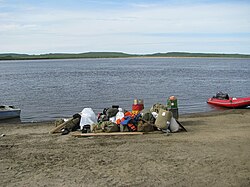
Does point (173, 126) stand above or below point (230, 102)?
above

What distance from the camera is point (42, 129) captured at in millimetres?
14273

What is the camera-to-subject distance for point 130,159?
899 cm

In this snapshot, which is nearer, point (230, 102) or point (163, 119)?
point (163, 119)

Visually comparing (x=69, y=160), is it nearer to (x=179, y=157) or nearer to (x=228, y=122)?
(x=179, y=157)

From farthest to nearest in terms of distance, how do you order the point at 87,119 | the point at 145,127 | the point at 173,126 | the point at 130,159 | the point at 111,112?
the point at 111,112
the point at 87,119
the point at 173,126
the point at 145,127
the point at 130,159

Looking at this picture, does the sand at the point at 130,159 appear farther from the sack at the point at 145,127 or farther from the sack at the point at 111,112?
the sack at the point at 111,112

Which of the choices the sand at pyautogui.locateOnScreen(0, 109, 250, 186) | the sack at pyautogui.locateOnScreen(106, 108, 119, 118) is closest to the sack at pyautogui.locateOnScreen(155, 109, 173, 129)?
the sand at pyautogui.locateOnScreen(0, 109, 250, 186)

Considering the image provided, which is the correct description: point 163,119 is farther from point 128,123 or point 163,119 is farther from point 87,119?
point 87,119

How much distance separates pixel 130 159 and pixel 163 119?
135 inches

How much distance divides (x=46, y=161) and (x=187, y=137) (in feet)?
14.9

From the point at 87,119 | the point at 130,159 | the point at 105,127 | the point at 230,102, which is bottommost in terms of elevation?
the point at 230,102

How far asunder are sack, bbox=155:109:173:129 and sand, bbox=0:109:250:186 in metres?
0.33

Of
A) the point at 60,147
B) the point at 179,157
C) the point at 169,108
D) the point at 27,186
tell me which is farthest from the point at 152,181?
the point at 169,108

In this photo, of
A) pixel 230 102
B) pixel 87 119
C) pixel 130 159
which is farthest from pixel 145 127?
pixel 230 102
